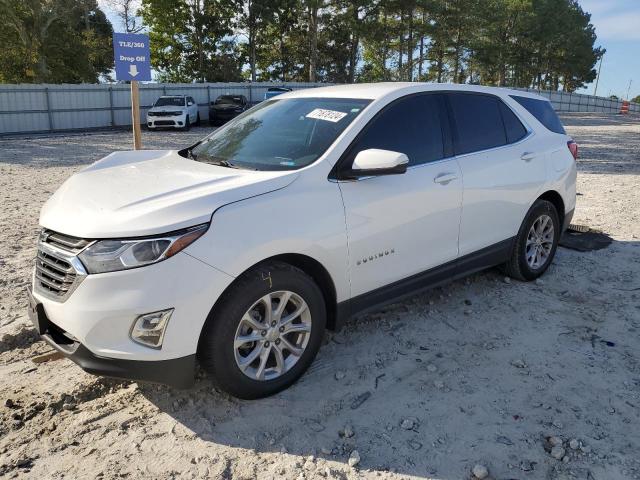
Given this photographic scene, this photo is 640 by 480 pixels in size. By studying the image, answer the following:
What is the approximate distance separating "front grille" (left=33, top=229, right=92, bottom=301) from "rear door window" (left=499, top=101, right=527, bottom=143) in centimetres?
355

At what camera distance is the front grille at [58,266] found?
2.65 m

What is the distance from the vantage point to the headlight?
2.57 meters

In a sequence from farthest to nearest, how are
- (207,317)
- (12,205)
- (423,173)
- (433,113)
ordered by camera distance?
(12,205) < (433,113) < (423,173) < (207,317)

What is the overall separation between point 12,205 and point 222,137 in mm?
5203

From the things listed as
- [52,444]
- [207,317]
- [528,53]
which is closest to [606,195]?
[207,317]

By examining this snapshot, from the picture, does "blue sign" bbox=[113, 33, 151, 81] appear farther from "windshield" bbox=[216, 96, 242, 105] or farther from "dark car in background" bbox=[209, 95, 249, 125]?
"windshield" bbox=[216, 96, 242, 105]

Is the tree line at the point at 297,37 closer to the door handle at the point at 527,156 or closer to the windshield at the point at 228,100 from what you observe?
the windshield at the point at 228,100

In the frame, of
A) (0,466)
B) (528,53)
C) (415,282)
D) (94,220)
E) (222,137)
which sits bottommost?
(0,466)

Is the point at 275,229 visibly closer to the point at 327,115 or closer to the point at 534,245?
the point at 327,115

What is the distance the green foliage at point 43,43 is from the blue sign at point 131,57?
26.6 m

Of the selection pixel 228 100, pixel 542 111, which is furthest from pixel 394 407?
pixel 228 100

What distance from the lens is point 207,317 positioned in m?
2.73

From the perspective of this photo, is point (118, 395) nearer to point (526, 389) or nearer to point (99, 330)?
point (99, 330)

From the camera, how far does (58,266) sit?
2.77 meters
